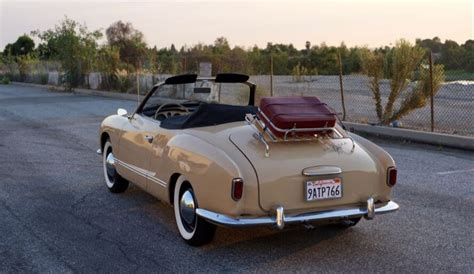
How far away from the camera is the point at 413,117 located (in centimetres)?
1408

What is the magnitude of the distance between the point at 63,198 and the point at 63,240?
5.36 ft

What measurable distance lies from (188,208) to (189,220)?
111 mm

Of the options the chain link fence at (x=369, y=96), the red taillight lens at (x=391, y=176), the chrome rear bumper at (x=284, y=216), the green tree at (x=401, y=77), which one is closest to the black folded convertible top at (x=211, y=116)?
the chrome rear bumper at (x=284, y=216)

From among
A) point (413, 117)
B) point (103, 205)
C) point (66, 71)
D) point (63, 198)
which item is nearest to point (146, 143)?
point (103, 205)

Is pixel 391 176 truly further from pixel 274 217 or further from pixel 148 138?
pixel 148 138

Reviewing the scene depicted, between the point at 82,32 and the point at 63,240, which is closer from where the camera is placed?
the point at 63,240

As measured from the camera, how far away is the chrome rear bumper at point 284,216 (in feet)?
13.9

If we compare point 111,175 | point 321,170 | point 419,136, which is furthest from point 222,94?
point 321,170

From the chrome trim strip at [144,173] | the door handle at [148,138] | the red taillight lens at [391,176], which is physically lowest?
the chrome trim strip at [144,173]

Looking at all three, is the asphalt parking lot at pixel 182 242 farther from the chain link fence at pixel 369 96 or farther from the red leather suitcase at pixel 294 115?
the chain link fence at pixel 369 96

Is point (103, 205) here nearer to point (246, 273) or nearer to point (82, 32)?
point (246, 273)

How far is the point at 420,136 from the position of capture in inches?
433

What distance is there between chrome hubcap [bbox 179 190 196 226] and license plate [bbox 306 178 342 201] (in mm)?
→ 957

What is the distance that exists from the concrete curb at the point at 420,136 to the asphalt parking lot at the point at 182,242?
7.41 ft
